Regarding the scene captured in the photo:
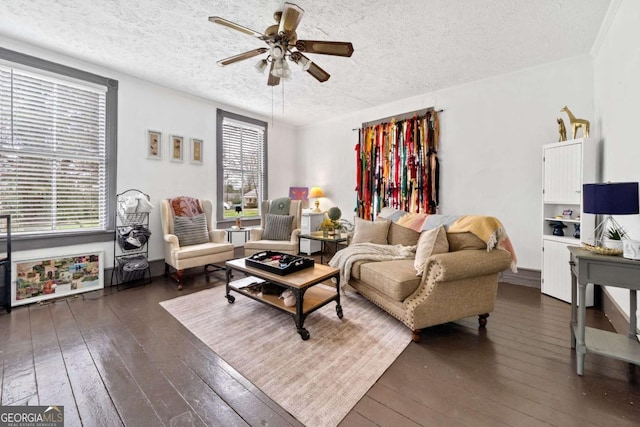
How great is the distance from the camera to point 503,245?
2.38 meters

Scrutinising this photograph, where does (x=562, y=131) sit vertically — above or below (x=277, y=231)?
above

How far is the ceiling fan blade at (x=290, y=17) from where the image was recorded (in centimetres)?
183

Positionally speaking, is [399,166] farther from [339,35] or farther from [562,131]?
[339,35]

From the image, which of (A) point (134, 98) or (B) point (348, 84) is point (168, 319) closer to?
(A) point (134, 98)

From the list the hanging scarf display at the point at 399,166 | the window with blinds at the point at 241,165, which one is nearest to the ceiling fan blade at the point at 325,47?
the hanging scarf display at the point at 399,166

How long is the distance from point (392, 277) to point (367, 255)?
21.5 inches

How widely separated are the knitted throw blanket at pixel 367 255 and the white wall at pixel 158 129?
278 cm

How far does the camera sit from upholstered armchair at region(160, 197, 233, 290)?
3412 millimetres

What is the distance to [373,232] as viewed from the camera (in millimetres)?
3209

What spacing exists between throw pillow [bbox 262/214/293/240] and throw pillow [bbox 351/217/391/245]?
135cm

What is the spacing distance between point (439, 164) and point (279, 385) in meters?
3.66

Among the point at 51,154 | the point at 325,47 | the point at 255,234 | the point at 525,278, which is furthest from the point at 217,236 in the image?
the point at 525,278

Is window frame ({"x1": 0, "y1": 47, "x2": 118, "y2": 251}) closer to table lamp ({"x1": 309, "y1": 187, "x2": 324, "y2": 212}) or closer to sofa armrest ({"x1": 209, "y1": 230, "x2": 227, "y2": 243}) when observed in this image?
sofa armrest ({"x1": 209, "y1": 230, "x2": 227, "y2": 243})

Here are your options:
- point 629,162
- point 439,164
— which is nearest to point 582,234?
point 629,162
